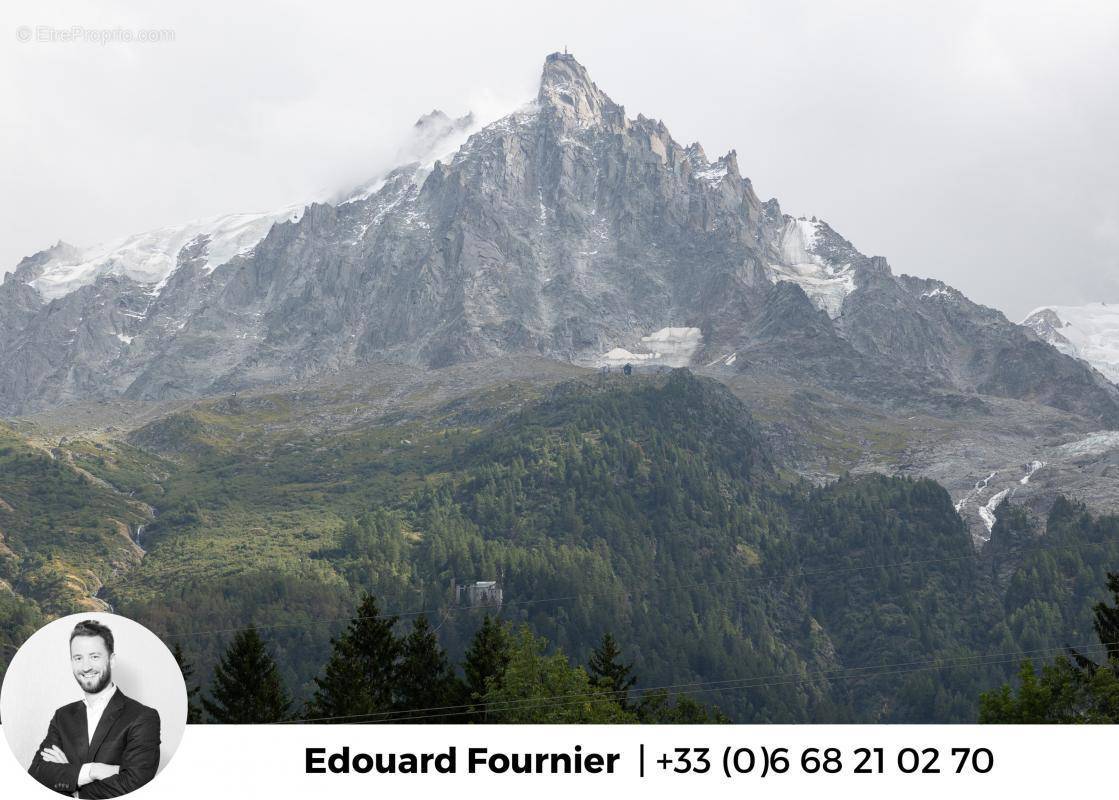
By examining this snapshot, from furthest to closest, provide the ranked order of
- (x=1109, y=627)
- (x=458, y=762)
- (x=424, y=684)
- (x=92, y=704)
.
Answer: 1. (x=424, y=684)
2. (x=1109, y=627)
3. (x=458, y=762)
4. (x=92, y=704)

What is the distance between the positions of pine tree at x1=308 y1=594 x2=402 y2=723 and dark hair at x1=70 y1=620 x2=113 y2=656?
82829mm

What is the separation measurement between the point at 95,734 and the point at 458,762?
456 inches

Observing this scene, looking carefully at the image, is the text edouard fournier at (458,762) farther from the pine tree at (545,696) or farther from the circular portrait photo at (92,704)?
the pine tree at (545,696)

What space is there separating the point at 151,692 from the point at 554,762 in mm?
13639

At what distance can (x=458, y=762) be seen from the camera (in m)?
38.7

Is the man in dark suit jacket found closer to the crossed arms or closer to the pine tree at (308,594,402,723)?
the crossed arms

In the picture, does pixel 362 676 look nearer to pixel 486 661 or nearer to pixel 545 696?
pixel 486 661

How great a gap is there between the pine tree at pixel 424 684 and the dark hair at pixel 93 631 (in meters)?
93.0

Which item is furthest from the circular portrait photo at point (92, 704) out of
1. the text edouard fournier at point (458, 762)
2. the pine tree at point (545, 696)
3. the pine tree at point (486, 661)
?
the pine tree at point (486, 661)

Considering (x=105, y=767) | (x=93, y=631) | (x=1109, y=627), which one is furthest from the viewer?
(x=1109, y=627)

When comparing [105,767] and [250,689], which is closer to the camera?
[105,767]

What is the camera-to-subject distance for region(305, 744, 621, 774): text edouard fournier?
126 ft

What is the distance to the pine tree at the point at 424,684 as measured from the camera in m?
123

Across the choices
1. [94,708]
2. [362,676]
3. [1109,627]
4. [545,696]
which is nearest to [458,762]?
[94,708]
